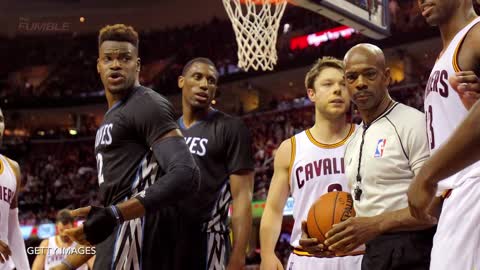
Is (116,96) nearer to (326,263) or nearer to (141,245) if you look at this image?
(141,245)

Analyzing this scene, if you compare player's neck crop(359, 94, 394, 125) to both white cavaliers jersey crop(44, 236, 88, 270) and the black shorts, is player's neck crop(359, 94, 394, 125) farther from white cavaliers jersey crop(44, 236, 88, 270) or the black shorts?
white cavaliers jersey crop(44, 236, 88, 270)

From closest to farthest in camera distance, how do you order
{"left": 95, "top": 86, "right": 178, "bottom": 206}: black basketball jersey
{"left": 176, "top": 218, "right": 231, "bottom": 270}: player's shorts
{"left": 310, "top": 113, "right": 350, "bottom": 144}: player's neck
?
{"left": 95, "top": 86, "right": 178, "bottom": 206}: black basketball jersey
{"left": 176, "top": 218, "right": 231, "bottom": 270}: player's shorts
{"left": 310, "top": 113, "right": 350, "bottom": 144}: player's neck

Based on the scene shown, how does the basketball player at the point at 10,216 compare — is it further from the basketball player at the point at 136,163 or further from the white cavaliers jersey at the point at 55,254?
the white cavaliers jersey at the point at 55,254

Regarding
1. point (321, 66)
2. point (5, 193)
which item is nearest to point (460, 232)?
point (321, 66)

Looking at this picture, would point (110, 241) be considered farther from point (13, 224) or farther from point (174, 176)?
point (13, 224)

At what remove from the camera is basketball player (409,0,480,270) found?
104 inches

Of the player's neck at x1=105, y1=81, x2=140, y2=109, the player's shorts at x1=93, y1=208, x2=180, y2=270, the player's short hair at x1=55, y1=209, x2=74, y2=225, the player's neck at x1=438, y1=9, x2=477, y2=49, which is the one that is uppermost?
the player's neck at x1=438, y1=9, x2=477, y2=49

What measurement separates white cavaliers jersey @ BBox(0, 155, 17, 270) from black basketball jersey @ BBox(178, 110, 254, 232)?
1801mm

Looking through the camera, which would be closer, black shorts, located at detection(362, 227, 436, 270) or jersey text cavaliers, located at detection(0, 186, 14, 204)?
black shorts, located at detection(362, 227, 436, 270)

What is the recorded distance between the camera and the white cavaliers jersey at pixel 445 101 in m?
2.96

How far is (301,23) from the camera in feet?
77.4

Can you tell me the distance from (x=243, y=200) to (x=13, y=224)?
225cm

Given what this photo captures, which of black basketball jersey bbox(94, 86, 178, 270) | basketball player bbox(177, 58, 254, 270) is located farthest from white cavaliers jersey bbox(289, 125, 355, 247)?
black basketball jersey bbox(94, 86, 178, 270)

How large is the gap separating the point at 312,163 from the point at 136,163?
5.53ft
